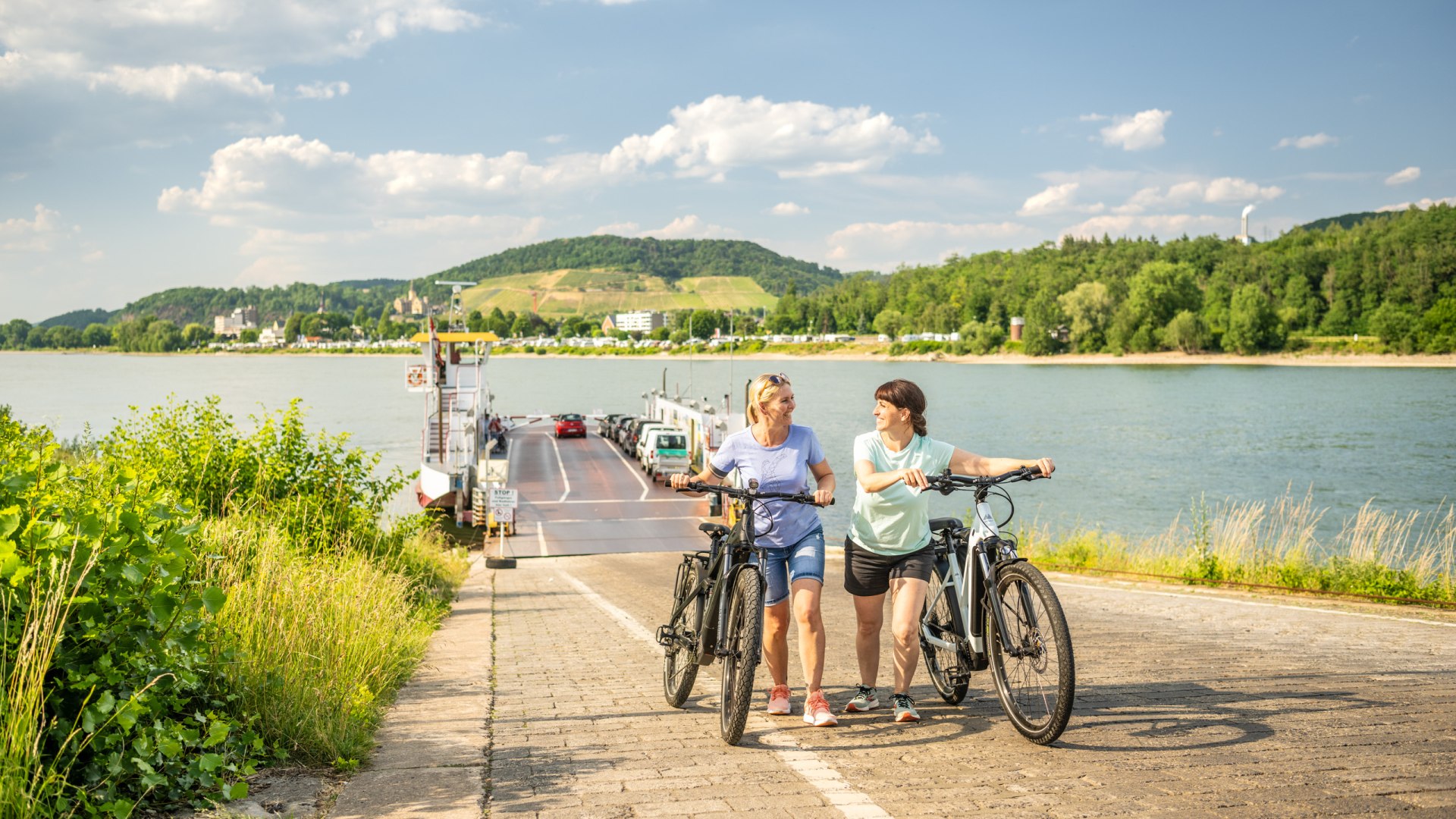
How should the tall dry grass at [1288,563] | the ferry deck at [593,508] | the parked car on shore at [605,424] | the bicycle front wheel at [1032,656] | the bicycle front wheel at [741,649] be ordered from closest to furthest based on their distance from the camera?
the bicycle front wheel at [1032,656] < the bicycle front wheel at [741,649] < the tall dry grass at [1288,563] < the ferry deck at [593,508] < the parked car on shore at [605,424]

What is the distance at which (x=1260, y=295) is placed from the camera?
13650 centimetres

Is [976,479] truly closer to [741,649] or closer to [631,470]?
[741,649]

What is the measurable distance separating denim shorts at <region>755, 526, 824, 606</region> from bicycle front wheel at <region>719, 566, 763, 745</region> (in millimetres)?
198

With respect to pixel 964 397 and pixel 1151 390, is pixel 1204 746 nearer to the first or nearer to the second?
pixel 964 397

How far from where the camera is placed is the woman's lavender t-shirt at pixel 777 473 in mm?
5535

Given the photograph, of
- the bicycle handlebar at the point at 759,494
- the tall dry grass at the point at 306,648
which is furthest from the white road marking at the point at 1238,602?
the tall dry grass at the point at 306,648

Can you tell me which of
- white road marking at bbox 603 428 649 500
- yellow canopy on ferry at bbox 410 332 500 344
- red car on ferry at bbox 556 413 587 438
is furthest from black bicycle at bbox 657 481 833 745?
red car on ferry at bbox 556 413 587 438

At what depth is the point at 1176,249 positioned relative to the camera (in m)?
166

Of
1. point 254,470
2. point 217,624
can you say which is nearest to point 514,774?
point 217,624

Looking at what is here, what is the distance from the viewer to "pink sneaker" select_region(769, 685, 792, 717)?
565cm

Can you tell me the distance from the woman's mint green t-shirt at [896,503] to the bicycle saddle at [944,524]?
8cm

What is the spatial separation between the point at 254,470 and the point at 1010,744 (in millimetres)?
8780

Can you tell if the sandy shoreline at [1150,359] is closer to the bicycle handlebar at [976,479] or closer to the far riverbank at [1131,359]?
the far riverbank at [1131,359]

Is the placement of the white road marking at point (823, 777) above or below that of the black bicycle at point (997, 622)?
below
